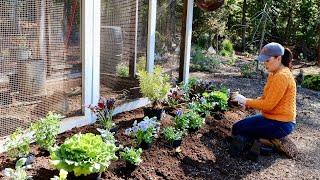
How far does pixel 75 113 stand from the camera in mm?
4695

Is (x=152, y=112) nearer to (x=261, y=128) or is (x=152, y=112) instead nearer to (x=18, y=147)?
(x=261, y=128)

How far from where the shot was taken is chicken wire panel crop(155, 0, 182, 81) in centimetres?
Answer: 586

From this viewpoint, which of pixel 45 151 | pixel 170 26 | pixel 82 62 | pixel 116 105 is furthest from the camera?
pixel 170 26

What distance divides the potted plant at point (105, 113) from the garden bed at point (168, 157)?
12 cm

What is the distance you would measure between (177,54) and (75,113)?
241 centimetres

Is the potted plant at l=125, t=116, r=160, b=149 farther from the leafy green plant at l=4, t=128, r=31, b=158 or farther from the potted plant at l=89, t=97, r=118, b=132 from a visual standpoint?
the leafy green plant at l=4, t=128, r=31, b=158

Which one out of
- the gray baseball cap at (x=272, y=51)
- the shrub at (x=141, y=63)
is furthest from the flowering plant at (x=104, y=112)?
the gray baseball cap at (x=272, y=51)

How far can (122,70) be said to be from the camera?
5.24 meters

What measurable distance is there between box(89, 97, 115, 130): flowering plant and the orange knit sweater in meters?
1.64

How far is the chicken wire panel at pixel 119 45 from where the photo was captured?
4839 millimetres

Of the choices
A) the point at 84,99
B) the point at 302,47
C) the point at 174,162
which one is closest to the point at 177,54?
the point at 84,99

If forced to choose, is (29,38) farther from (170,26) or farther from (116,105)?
(170,26)

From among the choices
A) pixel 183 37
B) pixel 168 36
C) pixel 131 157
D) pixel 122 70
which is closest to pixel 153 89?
pixel 122 70

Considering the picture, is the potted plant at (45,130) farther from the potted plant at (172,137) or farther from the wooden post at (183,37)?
Answer: the wooden post at (183,37)
